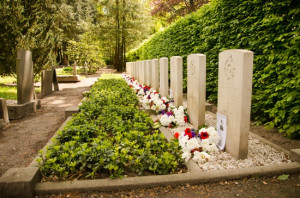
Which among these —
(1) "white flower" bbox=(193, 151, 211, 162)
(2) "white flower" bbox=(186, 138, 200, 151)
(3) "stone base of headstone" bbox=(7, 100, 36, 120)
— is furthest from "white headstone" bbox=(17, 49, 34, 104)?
(1) "white flower" bbox=(193, 151, 211, 162)

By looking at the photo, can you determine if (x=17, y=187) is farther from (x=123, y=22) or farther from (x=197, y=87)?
(x=123, y=22)

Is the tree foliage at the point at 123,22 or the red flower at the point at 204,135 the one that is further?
the tree foliage at the point at 123,22

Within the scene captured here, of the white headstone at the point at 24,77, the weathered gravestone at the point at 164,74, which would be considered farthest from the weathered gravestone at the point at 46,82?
the weathered gravestone at the point at 164,74

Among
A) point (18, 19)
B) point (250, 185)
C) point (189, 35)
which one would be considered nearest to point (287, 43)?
point (250, 185)

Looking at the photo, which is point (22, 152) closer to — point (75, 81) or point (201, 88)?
point (201, 88)

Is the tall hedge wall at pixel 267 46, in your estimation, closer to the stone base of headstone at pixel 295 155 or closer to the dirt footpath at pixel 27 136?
the stone base of headstone at pixel 295 155

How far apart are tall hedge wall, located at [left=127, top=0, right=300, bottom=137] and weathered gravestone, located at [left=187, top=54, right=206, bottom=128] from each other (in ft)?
3.42

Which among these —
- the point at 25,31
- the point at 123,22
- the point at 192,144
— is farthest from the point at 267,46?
the point at 123,22

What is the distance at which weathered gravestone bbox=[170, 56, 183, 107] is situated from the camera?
503 centimetres

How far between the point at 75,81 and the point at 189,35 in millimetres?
9469

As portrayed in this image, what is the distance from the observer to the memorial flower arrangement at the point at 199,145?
2.84 metres

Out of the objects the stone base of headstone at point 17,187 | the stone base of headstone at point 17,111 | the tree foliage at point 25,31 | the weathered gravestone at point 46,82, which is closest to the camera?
the stone base of headstone at point 17,187

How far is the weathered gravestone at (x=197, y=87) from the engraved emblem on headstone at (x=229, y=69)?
0.82 m

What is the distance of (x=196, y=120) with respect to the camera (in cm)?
412
